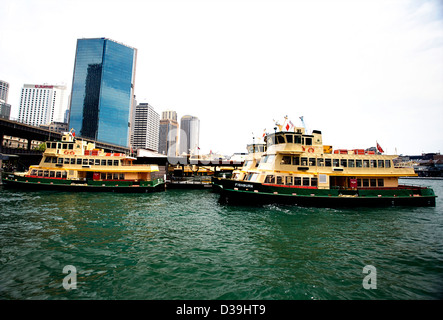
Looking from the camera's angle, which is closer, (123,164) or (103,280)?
(103,280)

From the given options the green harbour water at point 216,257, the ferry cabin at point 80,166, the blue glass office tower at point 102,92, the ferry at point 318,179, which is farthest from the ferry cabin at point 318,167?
the blue glass office tower at point 102,92

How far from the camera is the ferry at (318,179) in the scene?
67.5 ft

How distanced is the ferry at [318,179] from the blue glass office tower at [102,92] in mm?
134425

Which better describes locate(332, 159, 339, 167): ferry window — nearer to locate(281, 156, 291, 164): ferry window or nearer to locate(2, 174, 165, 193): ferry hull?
locate(281, 156, 291, 164): ferry window

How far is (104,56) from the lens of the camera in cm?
13325

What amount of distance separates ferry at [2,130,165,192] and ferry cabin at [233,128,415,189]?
20108mm

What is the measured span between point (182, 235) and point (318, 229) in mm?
9241

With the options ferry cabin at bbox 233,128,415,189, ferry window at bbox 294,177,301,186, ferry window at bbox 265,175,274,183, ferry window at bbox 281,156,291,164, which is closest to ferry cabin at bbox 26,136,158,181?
ferry window at bbox 265,175,274,183

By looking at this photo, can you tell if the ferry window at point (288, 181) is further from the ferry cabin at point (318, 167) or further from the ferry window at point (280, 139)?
the ferry window at point (280, 139)

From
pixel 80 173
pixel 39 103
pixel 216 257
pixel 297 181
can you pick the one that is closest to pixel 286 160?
pixel 297 181

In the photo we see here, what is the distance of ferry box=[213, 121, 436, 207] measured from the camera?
810 inches
